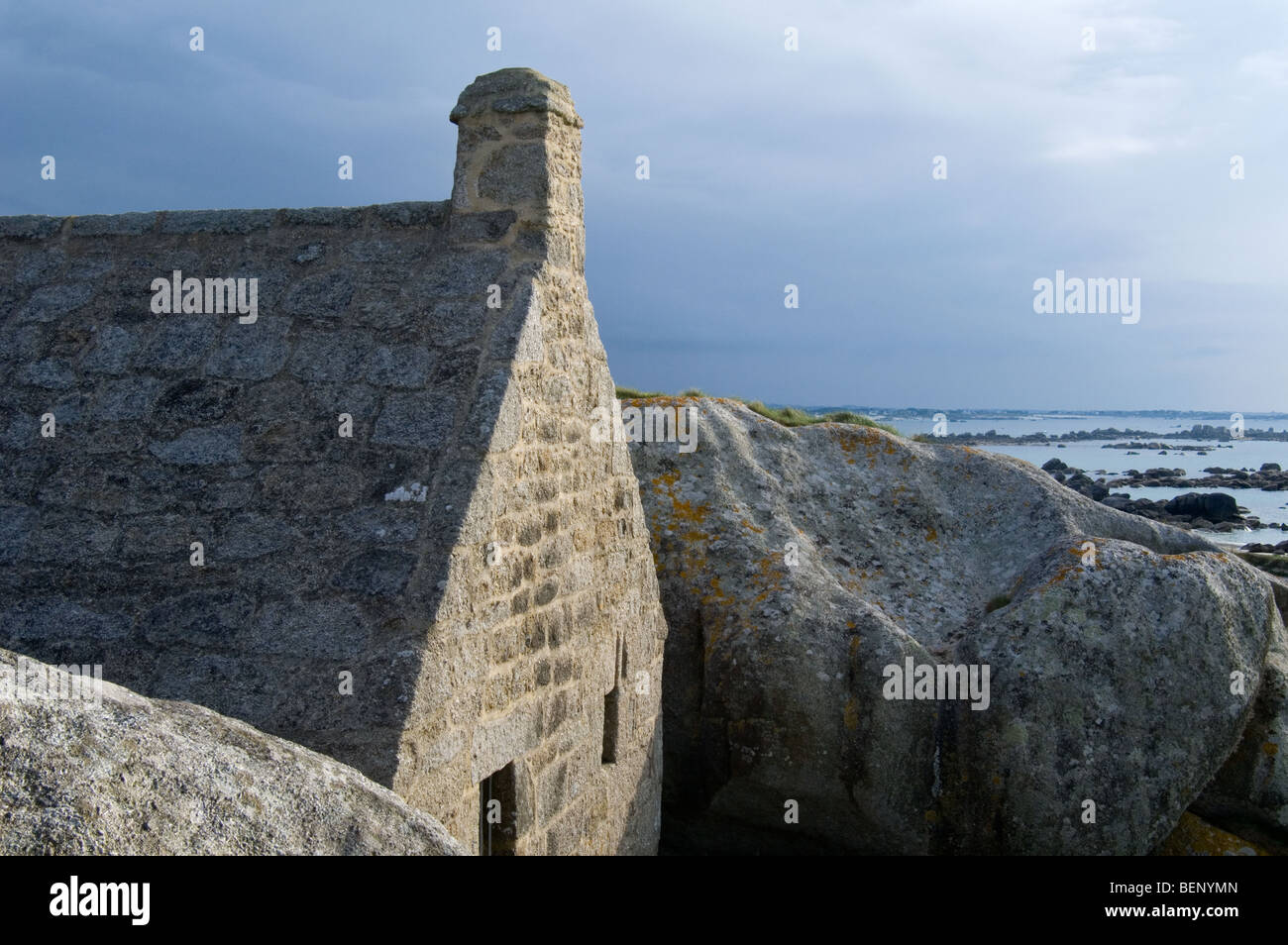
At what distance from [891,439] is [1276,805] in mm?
4263

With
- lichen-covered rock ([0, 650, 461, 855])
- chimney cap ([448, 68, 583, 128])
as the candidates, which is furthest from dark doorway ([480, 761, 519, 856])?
chimney cap ([448, 68, 583, 128])

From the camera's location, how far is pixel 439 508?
4.33 meters

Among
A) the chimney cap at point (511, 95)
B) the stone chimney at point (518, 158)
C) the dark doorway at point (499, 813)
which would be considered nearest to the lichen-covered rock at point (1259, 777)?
the dark doorway at point (499, 813)

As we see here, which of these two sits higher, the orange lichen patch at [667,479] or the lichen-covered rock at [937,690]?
the orange lichen patch at [667,479]

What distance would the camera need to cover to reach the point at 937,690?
736cm

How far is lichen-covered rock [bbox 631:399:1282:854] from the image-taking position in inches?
280

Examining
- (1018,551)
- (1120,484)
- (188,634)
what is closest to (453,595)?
(188,634)

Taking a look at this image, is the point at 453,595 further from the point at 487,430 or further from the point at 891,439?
the point at 891,439

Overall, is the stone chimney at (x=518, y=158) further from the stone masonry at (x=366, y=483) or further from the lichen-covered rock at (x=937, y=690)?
the lichen-covered rock at (x=937, y=690)

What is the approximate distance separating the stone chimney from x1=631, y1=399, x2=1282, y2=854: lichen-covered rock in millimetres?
3249

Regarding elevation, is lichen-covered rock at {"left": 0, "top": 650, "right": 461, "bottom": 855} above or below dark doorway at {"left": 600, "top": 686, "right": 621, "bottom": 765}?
above

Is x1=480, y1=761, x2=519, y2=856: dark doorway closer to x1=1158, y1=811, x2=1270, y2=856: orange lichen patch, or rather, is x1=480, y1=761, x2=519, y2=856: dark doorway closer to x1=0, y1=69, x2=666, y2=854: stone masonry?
x1=0, y1=69, x2=666, y2=854: stone masonry

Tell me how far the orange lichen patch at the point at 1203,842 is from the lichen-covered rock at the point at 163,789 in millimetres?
6608

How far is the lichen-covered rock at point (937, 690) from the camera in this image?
23.3 feet
